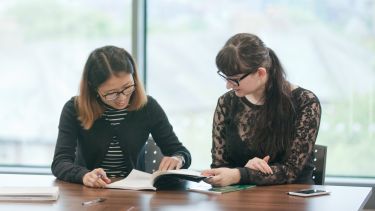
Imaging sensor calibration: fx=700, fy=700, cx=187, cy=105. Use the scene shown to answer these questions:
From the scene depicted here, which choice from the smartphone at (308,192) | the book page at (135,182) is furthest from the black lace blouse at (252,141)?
the book page at (135,182)

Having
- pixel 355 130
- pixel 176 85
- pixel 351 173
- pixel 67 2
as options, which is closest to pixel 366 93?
pixel 355 130

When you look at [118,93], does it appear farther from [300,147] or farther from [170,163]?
[300,147]

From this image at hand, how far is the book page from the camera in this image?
282 cm

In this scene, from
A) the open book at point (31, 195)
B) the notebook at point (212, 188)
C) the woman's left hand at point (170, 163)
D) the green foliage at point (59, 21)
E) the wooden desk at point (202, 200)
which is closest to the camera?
the wooden desk at point (202, 200)

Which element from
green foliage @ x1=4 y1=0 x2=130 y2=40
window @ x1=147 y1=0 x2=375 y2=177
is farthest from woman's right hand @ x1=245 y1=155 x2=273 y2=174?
green foliage @ x1=4 y1=0 x2=130 y2=40

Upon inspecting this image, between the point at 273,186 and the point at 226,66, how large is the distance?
0.54 metres

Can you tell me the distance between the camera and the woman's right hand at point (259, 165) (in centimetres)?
287

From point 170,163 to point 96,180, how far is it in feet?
1.16

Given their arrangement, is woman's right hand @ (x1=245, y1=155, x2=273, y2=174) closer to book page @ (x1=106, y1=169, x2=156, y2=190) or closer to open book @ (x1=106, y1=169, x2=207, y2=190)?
open book @ (x1=106, y1=169, x2=207, y2=190)

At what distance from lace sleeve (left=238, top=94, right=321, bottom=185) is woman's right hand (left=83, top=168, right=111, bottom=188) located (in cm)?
59

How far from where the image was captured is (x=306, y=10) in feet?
14.6

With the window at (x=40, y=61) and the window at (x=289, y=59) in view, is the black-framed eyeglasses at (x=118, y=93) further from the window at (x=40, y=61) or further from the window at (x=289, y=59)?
the window at (x=40, y=61)

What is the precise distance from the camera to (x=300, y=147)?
2959 mm

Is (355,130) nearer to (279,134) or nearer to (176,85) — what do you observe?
(176,85)
